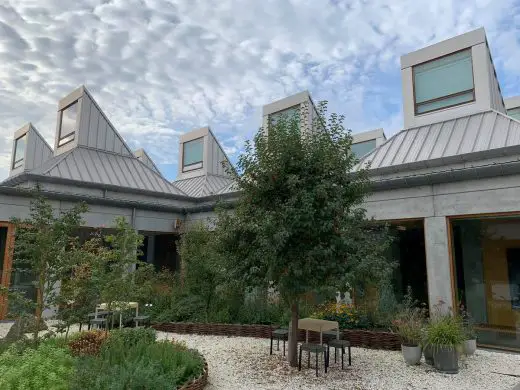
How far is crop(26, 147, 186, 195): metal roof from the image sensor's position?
47.6 ft

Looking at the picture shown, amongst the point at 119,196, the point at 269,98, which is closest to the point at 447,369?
the point at 119,196

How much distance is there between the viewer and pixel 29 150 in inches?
968

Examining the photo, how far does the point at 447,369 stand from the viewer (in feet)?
21.9

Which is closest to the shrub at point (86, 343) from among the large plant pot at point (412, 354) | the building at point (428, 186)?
the building at point (428, 186)

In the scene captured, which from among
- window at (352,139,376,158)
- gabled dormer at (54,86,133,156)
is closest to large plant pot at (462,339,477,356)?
gabled dormer at (54,86,133,156)

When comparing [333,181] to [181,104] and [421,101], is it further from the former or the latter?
[181,104]

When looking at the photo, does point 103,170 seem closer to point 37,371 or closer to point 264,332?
point 264,332

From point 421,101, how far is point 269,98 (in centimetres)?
743

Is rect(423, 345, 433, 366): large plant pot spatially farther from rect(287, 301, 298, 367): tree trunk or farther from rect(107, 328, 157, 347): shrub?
rect(107, 328, 157, 347): shrub

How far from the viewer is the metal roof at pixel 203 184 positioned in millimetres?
18906

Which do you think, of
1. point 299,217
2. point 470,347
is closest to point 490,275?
point 470,347

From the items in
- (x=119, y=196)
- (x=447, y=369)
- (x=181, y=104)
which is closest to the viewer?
(x=447, y=369)

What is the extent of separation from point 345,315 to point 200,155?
49.3 feet

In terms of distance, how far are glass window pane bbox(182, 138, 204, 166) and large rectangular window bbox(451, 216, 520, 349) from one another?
1579 cm
